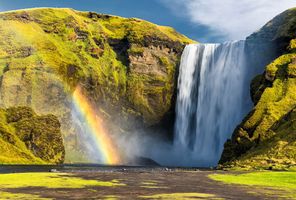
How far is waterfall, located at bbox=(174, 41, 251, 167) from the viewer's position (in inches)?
6870

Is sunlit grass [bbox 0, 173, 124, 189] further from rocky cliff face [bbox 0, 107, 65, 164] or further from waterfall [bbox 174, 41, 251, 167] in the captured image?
rocky cliff face [bbox 0, 107, 65, 164]

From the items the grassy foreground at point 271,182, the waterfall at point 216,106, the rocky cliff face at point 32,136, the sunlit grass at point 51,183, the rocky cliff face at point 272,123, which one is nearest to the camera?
the sunlit grass at point 51,183

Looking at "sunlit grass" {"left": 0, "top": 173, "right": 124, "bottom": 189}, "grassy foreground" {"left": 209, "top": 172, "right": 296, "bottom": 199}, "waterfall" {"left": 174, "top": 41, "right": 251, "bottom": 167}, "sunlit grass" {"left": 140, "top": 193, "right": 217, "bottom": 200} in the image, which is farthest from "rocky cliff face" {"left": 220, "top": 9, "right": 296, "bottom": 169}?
"sunlit grass" {"left": 140, "top": 193, "right": 217, "bottom": 200}

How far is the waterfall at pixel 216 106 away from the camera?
174500mm

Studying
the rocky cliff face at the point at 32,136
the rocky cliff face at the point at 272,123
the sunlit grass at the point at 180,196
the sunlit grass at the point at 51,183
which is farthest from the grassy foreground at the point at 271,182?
the rocky cliff face at the point at 32,136

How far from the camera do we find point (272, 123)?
126 meters

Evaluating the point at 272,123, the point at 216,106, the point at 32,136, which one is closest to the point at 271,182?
the point at 272,123

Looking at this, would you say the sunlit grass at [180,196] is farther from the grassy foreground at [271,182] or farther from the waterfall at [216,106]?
the waterfall at [216,106]

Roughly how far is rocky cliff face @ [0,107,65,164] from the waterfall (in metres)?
54.1

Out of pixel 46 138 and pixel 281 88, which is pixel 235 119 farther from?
pixel 46 138

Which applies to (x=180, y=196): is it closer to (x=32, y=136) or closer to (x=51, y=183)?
(x=51, y=183)

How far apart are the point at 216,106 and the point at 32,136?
256ft

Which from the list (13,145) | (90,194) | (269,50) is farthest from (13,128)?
(90,194)

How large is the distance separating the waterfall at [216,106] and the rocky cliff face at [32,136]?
54104 millimetres
